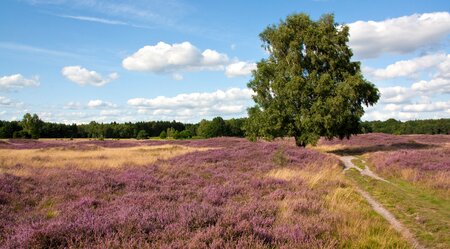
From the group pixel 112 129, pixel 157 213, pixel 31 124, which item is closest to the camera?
pixel 157 213

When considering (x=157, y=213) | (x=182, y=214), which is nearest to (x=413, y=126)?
(x=182, y=214)

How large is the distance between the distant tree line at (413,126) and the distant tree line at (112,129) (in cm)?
4577

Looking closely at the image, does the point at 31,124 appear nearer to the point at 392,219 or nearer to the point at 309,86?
the point at 309,86

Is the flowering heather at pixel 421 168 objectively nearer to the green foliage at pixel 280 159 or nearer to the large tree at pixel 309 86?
the green foliage at pixel 280 159

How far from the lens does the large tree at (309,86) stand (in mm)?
35188

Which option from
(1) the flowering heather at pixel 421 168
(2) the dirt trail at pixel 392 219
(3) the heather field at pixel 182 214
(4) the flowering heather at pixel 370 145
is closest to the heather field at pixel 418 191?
(1) the flowering heather at pixel 421 168

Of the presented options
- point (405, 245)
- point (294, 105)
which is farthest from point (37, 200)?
point (294, 105)

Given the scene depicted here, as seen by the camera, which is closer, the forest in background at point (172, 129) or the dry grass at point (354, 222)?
the dry grass at point (354, 222)

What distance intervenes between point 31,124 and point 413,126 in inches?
4690

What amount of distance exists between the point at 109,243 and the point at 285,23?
36.7 meters

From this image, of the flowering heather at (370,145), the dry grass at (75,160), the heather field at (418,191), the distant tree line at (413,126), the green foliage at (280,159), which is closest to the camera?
the heather field at (418,191)

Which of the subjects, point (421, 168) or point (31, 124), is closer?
point (421, 168)

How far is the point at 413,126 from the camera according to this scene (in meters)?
128

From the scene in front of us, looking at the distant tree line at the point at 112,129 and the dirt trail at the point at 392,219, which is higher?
the distant tree line at the point at 112,129
